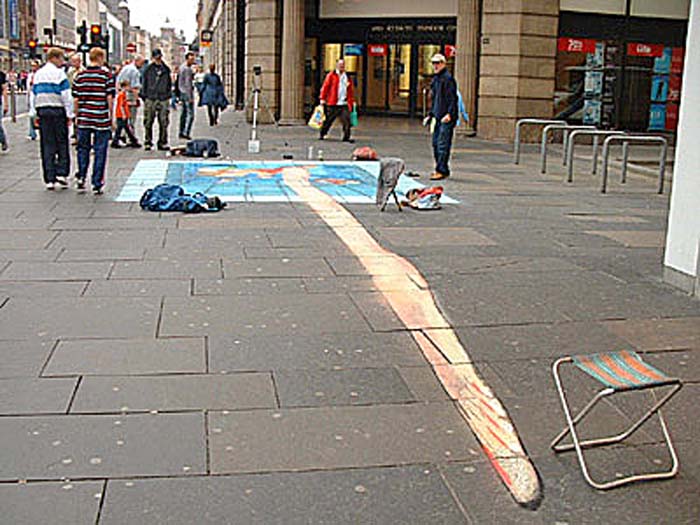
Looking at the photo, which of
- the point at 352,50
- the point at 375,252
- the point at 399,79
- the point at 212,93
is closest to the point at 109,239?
the point at 375,252

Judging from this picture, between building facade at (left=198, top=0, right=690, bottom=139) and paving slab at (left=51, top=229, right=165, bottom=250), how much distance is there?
15.0 metres

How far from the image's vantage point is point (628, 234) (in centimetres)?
1052

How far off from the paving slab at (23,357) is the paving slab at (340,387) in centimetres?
137

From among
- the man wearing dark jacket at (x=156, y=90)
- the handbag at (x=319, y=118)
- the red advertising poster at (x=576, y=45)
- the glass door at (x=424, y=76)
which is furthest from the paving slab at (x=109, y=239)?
the glass door at (x=424, y=76)

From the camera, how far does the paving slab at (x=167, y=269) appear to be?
7766 millimetres

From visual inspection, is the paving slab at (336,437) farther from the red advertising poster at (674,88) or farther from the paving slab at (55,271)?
the red advertising poster at (674,88)

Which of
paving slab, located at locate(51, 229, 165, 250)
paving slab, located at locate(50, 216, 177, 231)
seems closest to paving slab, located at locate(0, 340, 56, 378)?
paving slab, located at locate(51, 229, 165, 250)

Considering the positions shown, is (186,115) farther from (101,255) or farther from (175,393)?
(175,393)

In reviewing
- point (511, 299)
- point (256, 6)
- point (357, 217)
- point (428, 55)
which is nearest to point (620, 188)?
point (357, 217)

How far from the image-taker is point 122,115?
737 inches

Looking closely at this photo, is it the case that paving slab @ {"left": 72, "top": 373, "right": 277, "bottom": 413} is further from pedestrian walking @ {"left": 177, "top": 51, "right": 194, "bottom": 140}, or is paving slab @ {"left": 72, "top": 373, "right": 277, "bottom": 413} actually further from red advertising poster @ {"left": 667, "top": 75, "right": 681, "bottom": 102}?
red advertising poster @ {"left": 667, "top": 75, "right": 681, "bottom": 102}

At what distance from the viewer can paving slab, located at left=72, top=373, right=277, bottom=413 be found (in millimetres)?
4828

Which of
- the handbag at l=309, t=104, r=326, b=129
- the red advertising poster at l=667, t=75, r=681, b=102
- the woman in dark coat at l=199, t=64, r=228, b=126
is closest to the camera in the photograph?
the handbag at l=309, t=104, r=326, b=129

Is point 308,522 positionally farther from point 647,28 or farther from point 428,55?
point 428,55
